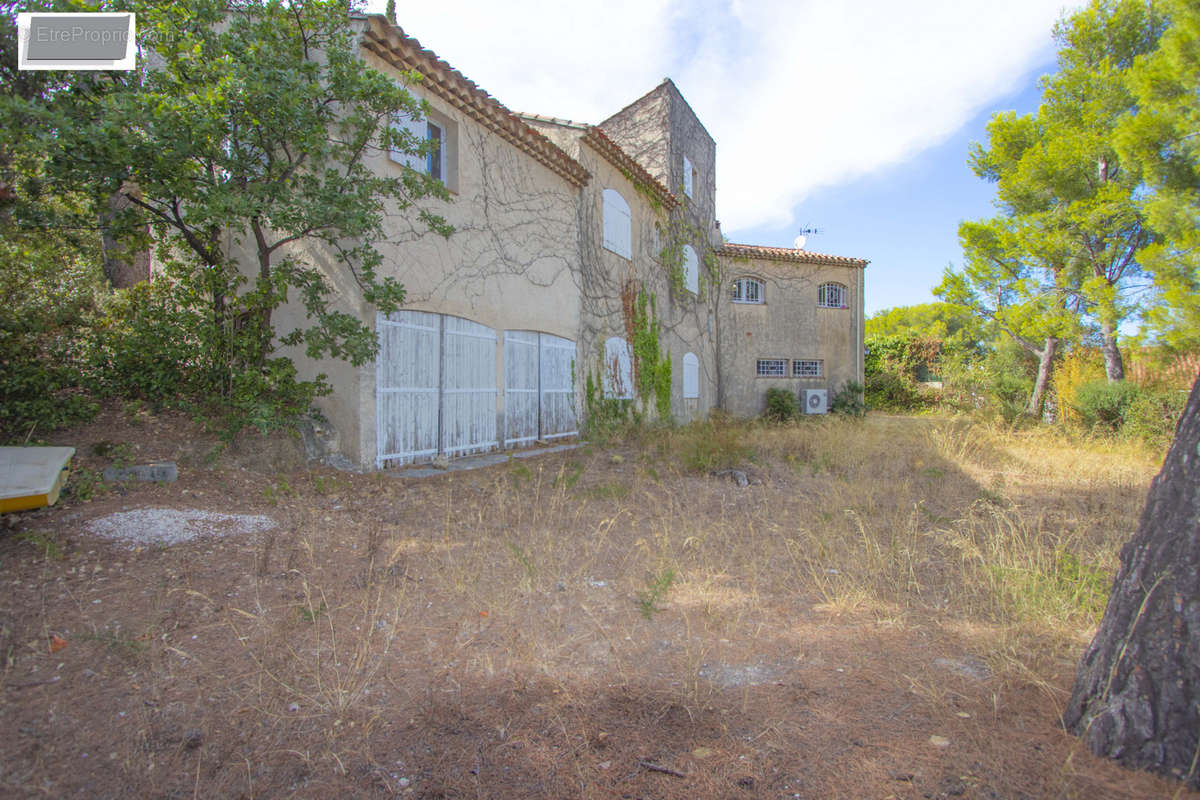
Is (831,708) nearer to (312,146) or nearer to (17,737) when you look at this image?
(17,737)

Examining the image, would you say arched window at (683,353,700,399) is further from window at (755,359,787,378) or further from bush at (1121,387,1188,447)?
bush at (1121,387,1188,447)

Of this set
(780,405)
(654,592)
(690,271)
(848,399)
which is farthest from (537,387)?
(848,399)

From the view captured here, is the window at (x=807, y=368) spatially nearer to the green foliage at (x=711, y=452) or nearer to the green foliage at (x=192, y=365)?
the green foliage at (x=711, y=452)

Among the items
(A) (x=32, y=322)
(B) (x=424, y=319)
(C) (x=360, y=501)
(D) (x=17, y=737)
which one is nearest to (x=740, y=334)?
(B) (x=424, y=319)

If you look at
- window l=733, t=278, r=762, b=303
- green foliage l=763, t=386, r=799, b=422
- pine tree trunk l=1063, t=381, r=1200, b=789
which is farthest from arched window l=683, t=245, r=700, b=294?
pine tree trunk l=1063, t=381, r=1200, b=789

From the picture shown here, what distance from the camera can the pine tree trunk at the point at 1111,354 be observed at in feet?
40.9

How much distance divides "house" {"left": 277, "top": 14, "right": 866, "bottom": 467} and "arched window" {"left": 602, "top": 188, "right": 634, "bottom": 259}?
0.05 metres

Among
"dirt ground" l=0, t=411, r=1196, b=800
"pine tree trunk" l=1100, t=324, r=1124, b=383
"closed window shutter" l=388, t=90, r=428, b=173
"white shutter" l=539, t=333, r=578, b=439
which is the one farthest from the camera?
"pine tree trunk" l=1100, t=324, r=1124, b=383

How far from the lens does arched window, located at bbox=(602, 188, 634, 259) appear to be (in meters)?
11.3

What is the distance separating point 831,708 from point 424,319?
20.7ft

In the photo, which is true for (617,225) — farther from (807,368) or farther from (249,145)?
(807,368)

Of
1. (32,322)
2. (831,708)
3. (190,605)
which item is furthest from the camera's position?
(32,322)

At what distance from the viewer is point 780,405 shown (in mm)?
16656

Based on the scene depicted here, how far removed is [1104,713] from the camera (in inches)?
73.9
